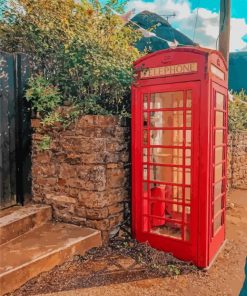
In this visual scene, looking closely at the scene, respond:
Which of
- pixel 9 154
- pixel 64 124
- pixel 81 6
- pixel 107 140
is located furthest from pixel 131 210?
pixel 81 6

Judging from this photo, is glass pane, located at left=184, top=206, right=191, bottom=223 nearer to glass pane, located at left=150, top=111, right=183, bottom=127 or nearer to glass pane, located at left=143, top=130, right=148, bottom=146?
glass pane, located at left=143, top=130, right=148, bottom=146

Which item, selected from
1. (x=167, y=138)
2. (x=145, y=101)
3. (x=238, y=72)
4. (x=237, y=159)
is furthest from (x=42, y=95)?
(x=238, y=72)

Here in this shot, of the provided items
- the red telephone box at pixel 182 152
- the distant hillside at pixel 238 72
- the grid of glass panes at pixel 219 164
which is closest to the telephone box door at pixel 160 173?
the red telephone box at pixel 182 152

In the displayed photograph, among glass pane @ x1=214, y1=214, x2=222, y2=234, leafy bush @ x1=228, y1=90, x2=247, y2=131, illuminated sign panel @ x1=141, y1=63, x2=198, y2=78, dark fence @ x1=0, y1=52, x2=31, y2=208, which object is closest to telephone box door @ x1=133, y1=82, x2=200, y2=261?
illuminated sign panel @ x1=141, y1=63, x2=198, y2=78

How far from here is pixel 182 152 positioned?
12.5 ft

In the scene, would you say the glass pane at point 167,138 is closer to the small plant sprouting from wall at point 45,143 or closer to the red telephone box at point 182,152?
A: the red telephone box at point 182,152

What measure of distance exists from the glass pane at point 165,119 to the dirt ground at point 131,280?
168 cm

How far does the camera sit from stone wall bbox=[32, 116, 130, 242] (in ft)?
12.4

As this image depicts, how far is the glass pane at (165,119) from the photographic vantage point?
153 inches

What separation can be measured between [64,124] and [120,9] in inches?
100

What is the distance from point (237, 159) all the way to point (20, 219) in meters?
6.79

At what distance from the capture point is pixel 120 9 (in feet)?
17.0

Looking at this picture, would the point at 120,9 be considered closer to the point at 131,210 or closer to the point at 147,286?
the point at 131,210

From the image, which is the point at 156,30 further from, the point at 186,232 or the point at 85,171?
Result: the point at 186,232
